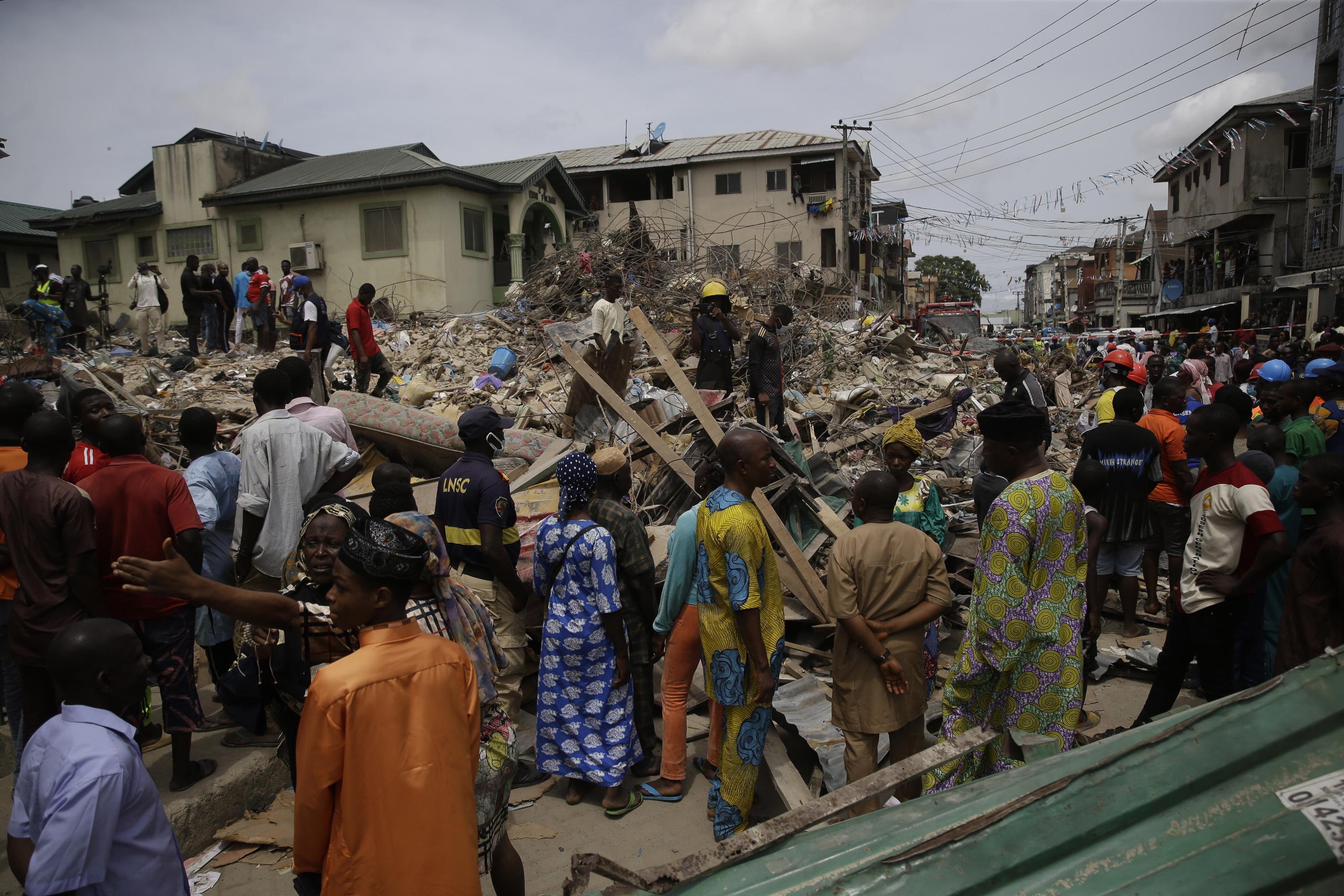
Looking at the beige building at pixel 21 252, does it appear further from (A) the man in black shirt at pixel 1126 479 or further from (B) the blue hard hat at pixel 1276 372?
(B) the blue hard hat at pixel 1276 372

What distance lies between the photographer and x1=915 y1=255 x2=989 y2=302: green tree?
76.8 m

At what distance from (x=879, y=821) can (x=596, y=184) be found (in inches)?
1349

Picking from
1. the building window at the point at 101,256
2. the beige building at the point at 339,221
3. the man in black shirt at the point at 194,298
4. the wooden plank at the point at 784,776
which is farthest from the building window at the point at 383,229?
the wooden plank at the point at 784,776

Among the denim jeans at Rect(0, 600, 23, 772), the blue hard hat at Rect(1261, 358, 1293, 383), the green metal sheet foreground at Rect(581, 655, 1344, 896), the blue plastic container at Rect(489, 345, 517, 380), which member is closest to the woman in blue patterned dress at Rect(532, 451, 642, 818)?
the green metal sheet foreground at Rect(581, 655, 1344, 896)

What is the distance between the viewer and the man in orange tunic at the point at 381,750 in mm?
1924

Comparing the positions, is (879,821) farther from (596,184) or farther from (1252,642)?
(596,184)

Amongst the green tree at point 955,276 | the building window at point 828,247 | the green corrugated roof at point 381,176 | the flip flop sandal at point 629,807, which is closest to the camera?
the flip flop sandal at point 629,807

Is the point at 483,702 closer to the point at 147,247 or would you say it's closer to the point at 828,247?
the point at 147,247

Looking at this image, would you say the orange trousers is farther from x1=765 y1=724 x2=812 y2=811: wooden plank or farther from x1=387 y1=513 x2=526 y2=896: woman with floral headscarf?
x1=387 y1=513 x2=526 y2=896: woman with floral headscarf

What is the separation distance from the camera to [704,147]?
33.8 meters

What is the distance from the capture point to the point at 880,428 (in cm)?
948

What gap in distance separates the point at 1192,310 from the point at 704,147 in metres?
24.4

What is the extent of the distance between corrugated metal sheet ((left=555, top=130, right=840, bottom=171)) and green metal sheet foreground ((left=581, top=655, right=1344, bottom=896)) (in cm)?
3322

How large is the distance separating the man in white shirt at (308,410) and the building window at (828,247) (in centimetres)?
3180
